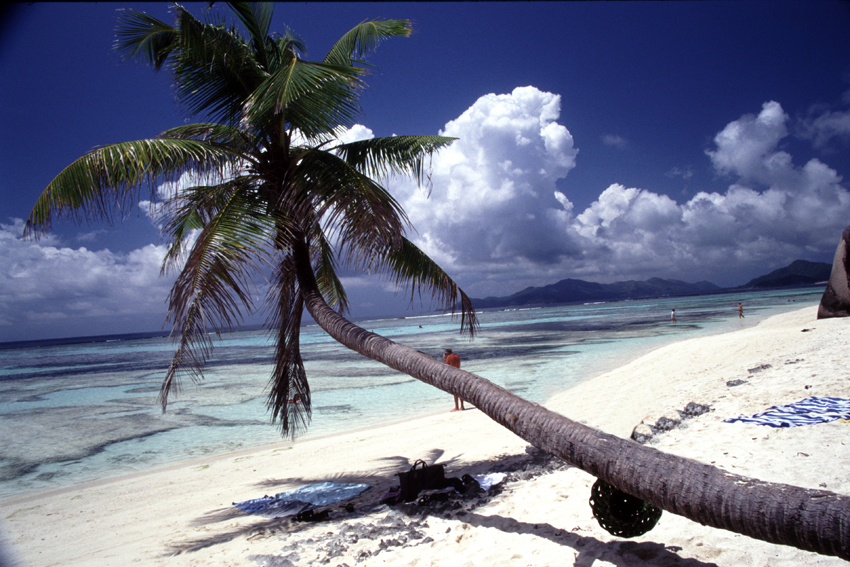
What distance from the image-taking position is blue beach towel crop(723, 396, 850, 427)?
5.00m

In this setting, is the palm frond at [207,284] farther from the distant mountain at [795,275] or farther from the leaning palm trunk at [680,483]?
the distant mountain at [795,275]

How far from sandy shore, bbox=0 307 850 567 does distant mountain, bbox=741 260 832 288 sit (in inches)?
8433

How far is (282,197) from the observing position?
4648 millimetres

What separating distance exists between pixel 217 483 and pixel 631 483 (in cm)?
694

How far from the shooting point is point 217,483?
715 centimetres

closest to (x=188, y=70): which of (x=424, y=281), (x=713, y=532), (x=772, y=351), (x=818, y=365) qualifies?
(x=424, y=281)

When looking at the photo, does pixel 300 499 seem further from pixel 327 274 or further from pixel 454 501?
pixel 327 274

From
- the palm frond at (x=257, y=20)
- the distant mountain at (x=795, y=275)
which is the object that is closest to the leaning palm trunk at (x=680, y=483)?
the palm frond at (x=257, y=20)

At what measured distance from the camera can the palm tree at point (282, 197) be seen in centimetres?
330

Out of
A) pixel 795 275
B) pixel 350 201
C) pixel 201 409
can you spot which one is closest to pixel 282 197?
pixel 350 201

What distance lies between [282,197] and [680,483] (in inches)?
168

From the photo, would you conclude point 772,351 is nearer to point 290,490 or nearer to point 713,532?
point 713,532

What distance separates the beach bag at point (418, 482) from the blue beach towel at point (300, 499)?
3.46 feet

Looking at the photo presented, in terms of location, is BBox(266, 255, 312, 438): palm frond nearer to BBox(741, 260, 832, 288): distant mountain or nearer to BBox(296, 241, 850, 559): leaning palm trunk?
BBox(296, 241, 850, 559): leaning palm trunk
